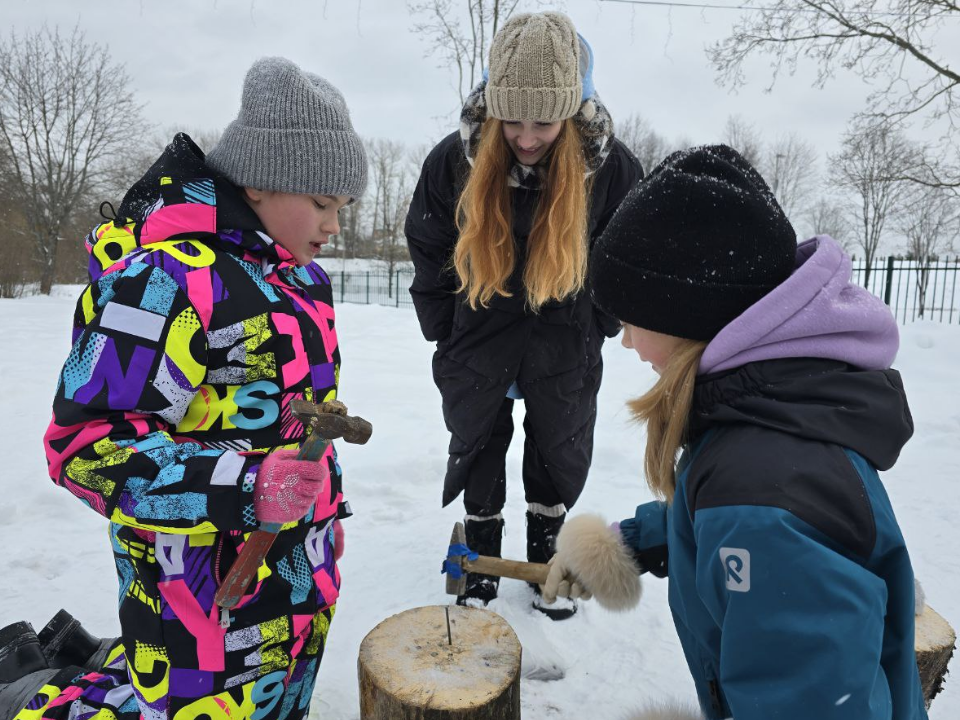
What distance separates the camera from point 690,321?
126 cm

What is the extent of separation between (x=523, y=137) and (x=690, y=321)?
1.28m

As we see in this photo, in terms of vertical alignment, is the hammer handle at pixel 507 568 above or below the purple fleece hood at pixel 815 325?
below

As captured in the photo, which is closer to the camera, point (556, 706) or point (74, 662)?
point (74, 662)

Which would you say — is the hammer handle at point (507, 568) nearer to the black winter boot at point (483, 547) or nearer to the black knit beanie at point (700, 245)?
the black winter boot at point (483, 547)

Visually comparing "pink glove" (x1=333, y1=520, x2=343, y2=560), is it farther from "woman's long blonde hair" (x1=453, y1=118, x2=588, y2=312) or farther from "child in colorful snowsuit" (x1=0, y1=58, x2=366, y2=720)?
"woman's long blonde hair" (x1=453, y1=118, x2=588, y2=312)

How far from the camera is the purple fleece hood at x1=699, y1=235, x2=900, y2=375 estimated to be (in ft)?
3.72

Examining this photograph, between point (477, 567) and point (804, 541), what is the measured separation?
125 centimetres

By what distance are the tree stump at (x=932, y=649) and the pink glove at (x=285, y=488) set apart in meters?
1.77

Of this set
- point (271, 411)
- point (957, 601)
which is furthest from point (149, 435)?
point (957, 601)

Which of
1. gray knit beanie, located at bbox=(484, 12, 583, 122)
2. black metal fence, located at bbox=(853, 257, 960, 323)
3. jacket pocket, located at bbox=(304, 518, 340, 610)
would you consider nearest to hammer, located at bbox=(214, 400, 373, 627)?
jacket pocket, located at bbox=(304, 518, 340, 610)

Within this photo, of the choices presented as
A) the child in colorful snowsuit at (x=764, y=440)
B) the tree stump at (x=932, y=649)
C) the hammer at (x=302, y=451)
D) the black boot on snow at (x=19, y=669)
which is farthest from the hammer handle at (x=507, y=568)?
the black boot on snow at (x=19, y=669)

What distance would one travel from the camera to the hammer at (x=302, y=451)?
1477 millimetres

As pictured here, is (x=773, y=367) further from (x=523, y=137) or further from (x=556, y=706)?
(x=556, y=706)

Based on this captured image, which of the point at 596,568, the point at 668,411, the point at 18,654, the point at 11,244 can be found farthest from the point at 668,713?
the point at 11,244
